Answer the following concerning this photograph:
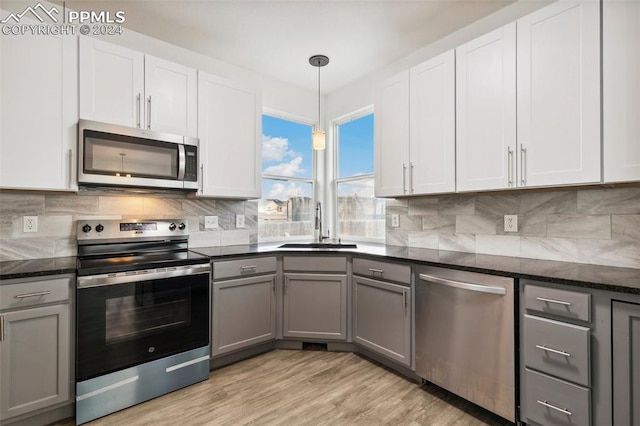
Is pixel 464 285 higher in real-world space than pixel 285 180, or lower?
lower

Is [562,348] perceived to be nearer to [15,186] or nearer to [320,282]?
[320,282]

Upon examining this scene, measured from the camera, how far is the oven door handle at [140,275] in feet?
6.04

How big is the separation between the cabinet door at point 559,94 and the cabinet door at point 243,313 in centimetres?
211

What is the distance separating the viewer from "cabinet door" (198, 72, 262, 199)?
8.70 ft

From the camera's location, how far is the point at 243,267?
2.57 metres

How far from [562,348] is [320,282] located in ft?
5.58

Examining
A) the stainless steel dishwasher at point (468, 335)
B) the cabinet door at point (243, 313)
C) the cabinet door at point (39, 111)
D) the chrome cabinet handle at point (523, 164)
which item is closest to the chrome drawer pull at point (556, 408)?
the stainless steel dishwasher at point (468, 335)

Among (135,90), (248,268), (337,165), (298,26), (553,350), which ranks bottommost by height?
(553,350)

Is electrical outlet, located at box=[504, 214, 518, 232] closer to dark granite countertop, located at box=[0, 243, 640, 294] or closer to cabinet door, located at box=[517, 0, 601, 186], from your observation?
dark granite countertop, located at box=[0, 243, 640, 294]

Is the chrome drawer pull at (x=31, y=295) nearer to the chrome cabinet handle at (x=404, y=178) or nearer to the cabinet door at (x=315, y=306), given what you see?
the cabinet door at (x=315, y=306)

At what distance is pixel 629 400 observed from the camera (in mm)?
1350

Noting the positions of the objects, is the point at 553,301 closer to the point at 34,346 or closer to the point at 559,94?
the point at 559,94

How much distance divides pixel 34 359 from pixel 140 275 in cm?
66

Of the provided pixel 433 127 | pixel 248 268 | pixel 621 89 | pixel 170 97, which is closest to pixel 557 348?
pixel 621 89
